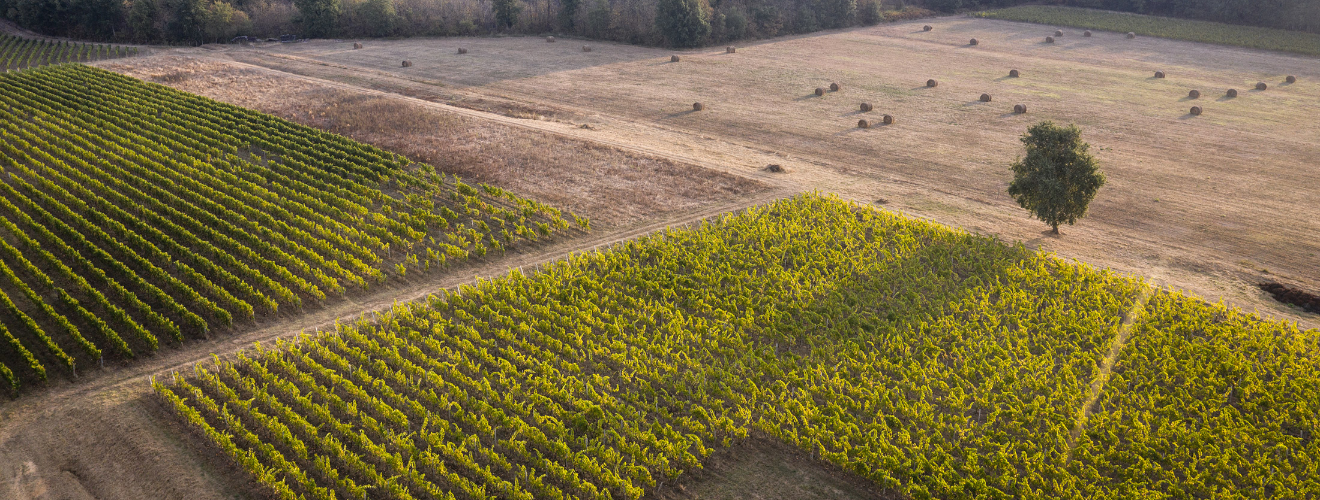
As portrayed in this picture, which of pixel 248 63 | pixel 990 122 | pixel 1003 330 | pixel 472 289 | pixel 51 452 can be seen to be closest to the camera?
pixel 51 452

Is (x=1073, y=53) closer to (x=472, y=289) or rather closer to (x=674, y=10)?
(x=674, y=10)

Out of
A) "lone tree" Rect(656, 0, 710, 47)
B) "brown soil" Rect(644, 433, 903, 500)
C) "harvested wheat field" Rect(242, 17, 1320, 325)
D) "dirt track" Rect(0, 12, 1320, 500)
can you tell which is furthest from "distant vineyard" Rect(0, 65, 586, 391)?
"lone tree" Rect(656, 0, 710, 47)

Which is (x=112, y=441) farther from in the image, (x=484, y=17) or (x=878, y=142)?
(x=484, y=17)

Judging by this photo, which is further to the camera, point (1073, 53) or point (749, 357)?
point (1073, 53)

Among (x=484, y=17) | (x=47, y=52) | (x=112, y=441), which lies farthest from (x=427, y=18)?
(x=112, y=441)

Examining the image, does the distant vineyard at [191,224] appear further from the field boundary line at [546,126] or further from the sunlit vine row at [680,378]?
the field boundary line at [546,126]

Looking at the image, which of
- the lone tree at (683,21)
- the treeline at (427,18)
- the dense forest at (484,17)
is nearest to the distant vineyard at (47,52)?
the treeline at (427,18)

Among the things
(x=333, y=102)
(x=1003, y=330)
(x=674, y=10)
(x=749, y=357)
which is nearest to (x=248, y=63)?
(x=333, y=102)
